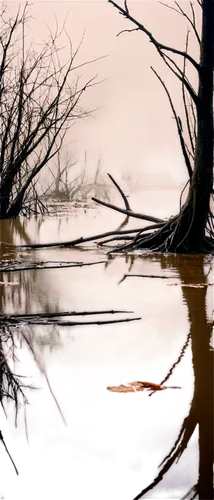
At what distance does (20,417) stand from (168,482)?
50cm

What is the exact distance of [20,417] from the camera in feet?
5.71

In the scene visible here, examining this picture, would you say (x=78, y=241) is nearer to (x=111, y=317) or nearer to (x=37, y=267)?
(x=37, y=267)

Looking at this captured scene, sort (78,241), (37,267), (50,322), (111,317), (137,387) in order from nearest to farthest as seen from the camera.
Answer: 1. (137,387)
2. (50,322)
3. (111,317)
4. (37,267)
5. (78,241)

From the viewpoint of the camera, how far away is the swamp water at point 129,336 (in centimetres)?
181

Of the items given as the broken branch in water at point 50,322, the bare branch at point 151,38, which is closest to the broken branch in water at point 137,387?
the broken branch in water at point 50,322

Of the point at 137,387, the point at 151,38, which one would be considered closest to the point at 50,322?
the point at 137,387

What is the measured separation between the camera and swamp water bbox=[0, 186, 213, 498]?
181 centimetres

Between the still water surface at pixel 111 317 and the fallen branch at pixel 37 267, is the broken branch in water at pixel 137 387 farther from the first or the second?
the fallen branch at pixel 37 267

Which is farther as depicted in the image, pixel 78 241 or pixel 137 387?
pixel 78 241

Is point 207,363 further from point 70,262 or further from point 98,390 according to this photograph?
point 70,262

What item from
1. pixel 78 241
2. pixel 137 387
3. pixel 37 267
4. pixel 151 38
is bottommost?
pixel 137 387

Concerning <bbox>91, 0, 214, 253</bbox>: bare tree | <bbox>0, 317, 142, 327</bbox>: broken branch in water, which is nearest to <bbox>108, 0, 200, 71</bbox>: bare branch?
<bbox>91, 0, 214, 253</bbox>: bare tree

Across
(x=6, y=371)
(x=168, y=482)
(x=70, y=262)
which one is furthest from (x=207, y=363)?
(x=70, y=262)

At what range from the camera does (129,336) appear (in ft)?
8.50
